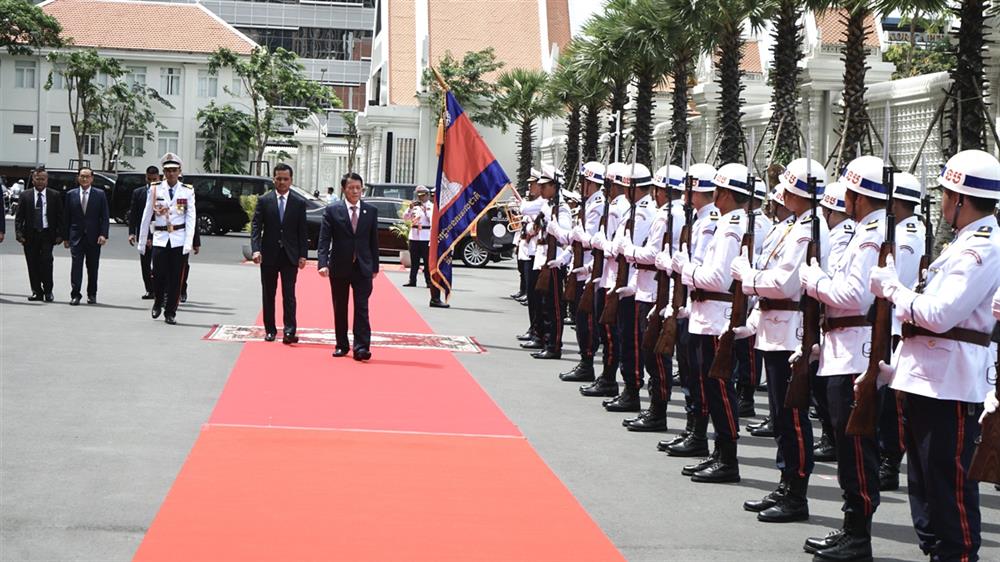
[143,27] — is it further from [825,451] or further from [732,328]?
[732,328]

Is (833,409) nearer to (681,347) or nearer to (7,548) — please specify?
(681,347)

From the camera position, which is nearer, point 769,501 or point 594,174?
point 769,501

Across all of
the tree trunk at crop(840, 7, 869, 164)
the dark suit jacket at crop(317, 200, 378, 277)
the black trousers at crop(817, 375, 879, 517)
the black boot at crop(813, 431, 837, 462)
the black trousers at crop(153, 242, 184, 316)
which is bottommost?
the black boot at crop(813, 431, 837, 462)

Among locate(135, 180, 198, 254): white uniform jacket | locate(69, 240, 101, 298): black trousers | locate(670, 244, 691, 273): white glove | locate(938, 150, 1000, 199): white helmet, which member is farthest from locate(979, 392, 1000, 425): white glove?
locate(69, 240, 101, 298): black trousers

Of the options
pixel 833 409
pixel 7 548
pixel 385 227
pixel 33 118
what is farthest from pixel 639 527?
pixel 33 118

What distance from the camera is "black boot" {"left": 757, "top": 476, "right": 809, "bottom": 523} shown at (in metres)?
7.55

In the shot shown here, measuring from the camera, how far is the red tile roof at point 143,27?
2891 inches

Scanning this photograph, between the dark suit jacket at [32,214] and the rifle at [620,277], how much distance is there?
10238mm

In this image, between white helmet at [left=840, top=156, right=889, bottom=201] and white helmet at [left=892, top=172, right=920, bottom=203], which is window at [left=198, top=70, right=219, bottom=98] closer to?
white helmet at [left=840, top=156, right=889, bottom=201]

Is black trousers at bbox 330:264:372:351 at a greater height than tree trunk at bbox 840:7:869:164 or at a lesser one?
lesser

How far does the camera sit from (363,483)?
801 centimetres

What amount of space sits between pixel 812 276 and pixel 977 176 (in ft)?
4.16

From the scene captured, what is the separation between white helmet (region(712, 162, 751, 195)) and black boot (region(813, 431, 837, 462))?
208cm

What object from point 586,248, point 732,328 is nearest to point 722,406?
point 732,328
